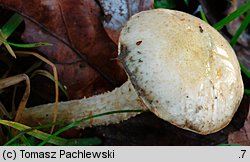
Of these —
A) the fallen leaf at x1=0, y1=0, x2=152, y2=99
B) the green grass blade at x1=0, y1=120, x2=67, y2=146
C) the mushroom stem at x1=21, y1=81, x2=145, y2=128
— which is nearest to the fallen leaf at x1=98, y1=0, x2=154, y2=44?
the fallen leaf at x1=0, y1=0, x2=152, y2=99

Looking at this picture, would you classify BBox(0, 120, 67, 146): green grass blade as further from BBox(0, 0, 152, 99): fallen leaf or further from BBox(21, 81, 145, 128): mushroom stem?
BBox(0, 0, 152, 99): fallen leaf

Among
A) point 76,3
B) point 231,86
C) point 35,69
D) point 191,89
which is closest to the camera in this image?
point 191,89

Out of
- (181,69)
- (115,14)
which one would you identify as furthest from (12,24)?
(181,69)

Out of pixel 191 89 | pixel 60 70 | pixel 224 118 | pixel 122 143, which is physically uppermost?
pixel 191 89

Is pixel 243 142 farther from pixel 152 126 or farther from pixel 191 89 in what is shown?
pixel 191 89

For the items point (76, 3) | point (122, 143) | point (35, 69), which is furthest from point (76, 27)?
point (122, 143)

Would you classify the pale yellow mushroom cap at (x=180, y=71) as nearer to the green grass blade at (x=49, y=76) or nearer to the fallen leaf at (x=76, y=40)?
the fallen leaf at (x=76, y=40)
